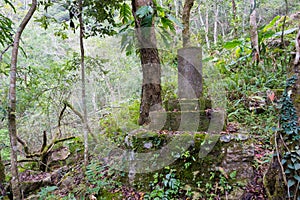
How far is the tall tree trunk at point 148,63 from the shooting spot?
114 inches

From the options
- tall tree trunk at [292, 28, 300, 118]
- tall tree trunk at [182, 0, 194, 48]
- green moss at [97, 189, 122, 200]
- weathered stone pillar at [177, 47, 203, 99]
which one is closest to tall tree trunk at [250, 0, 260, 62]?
tall tree trunk at [182, 0, 194, 48]

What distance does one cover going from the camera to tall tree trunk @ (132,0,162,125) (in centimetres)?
290

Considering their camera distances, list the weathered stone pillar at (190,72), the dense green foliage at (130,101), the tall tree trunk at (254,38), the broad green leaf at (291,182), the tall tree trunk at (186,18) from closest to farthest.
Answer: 1. the broad green leaf at (291,182)
2. the dense green foliage at (130,101)
3. the weathered stone pillar at (190,72)
4. the tall tree trunk at (186,18)
5. the tall tree trunk at (254,38)

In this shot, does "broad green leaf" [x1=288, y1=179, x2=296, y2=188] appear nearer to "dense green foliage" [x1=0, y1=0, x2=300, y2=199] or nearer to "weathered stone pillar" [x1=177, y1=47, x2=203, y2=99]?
"dense green foliage" [x1=0, y1=0, x2=300, y2=199]

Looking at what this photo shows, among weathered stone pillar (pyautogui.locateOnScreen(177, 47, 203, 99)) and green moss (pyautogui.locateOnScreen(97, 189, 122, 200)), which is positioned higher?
weathered stone pillar (pyautogui.locateOnScreen(177, 47, 203, 99))

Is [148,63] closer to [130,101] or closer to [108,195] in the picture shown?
[108,195]

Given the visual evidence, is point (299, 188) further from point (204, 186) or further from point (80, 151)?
point (80, 151)

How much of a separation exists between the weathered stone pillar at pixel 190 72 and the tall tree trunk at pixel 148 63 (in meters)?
0.48

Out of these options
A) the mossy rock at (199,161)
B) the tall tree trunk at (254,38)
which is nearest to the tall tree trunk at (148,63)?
the mossy rock at (199,161)

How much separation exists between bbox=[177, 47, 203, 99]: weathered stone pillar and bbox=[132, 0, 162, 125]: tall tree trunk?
0.48 meters

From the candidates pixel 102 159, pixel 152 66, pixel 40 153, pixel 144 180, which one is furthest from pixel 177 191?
pixel 40 153

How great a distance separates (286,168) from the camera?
66.9 inches

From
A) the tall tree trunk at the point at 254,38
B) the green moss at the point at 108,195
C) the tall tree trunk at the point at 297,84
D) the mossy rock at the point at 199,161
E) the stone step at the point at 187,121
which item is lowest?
the green moss at the point at 108,195

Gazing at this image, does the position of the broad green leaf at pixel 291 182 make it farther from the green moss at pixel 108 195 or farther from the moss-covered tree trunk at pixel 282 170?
the green moss at pixel 108 195
